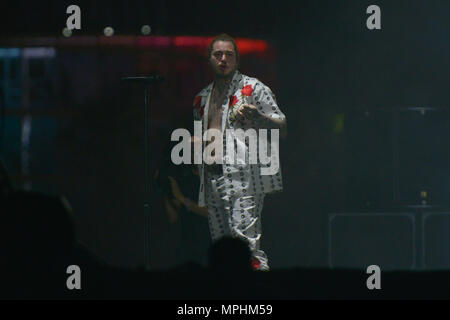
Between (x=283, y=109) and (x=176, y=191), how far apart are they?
1.13m

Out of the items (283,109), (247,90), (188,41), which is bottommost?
(283,109)

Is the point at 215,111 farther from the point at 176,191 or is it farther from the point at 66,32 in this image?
the point at 66,32

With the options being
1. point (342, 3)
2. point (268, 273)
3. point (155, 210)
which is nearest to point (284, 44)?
point (342, 3)

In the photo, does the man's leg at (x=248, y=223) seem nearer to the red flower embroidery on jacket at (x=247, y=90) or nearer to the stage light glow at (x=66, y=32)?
the red flower embroidery on jacket at (x=247, y=90)

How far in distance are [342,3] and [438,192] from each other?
1.76m

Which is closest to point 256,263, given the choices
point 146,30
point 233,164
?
point 233,164

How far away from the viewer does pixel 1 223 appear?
381 centimetres

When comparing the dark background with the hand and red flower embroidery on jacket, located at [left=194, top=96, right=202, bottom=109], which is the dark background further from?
red flower embroidery on jacket, located at [left=194, top=96, right=202, bottom=109]

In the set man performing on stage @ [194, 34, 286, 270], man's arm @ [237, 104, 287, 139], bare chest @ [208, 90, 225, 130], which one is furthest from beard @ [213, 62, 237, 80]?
man's arm @ [237, 104, 287, 139]

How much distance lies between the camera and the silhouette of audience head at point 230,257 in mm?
3584

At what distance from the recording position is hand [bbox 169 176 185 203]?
233 inches

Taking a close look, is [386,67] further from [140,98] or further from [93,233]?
[93,233]

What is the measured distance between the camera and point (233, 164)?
526 cm

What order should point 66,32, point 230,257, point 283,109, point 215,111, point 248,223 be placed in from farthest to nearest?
point 283,109, point 66,32, point 215,111, point 248,223, point 230,257
